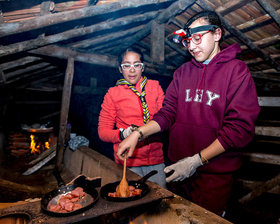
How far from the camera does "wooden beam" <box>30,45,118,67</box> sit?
4.71 metres

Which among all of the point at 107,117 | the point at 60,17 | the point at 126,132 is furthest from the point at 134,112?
the point at 60,17

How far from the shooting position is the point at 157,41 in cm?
589

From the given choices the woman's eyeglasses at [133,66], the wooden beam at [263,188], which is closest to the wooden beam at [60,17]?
the woman's eyeglasses at [133,66]

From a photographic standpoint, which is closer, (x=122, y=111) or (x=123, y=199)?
(x=123, y=199)

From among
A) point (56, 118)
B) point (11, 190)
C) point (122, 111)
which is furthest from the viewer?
point (56, 118)

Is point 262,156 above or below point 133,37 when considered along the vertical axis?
below

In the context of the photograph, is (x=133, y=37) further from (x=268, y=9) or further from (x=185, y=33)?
(x=185, y=33)

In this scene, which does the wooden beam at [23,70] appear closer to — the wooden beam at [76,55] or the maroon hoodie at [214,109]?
the wooden beam at [76,55]

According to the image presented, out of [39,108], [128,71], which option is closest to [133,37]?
[128,71]

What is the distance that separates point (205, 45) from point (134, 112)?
1.58 metres

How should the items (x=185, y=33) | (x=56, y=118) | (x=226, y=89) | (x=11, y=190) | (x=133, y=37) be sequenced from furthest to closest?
(x=56, y=118)
(x=133, y=37)
(x=11, y=190)
(x=185, y=33)
(x=226, y=89)

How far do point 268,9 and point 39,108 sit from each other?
1441 centimetres

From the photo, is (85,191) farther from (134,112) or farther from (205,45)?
(205,45)

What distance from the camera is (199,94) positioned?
2.10 m
